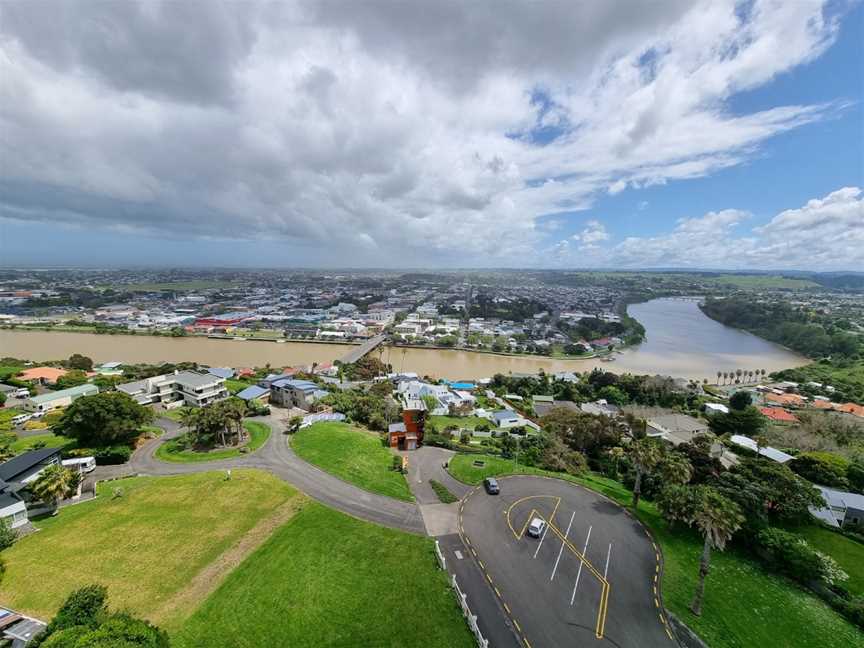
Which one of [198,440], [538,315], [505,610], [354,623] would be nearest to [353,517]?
[354,623]

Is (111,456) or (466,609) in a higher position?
(466,609)

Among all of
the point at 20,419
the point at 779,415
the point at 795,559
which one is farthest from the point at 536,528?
the point at 20,419

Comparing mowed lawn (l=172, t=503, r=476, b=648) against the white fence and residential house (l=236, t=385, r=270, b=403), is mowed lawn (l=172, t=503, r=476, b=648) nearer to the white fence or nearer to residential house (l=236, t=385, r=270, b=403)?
the white fence

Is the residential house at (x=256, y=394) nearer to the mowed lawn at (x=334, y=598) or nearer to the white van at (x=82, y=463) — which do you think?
the white van at (x=82, y=463)

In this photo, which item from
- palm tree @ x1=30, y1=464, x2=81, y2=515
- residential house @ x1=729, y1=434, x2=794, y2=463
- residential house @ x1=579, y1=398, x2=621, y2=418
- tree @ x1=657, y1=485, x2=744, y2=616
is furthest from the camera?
residential house @ x1=579, y1=398, x2=621, y2=418

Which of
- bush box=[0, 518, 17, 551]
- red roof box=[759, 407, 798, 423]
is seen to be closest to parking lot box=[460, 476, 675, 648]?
bush box=[0, 518, 17, 551]

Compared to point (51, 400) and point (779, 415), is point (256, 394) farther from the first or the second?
point (779, 415)

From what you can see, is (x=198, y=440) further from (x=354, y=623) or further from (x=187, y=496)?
(x=354, y=623)
